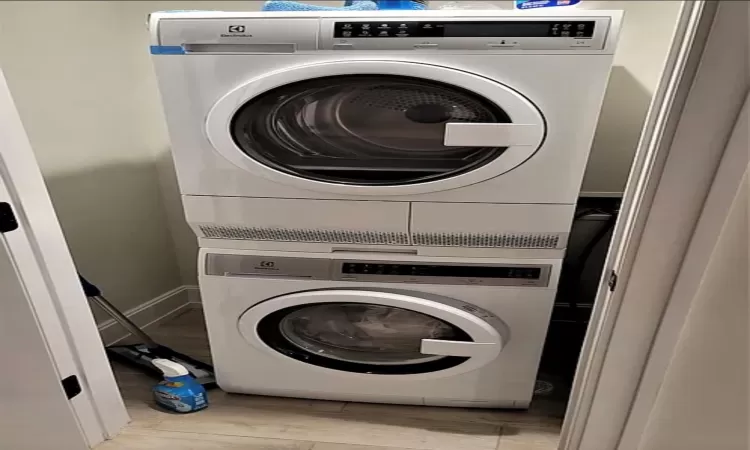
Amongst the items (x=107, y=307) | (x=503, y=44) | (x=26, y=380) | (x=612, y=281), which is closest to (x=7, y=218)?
(x=26, y=380)

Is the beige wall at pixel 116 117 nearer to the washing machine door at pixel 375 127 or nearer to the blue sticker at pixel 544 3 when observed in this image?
the blue sticker at pixel 544 3

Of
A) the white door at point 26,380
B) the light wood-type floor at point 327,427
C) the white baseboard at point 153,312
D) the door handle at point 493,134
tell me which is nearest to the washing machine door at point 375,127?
the door handle at point 493,134

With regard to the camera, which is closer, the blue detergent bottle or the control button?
the control button

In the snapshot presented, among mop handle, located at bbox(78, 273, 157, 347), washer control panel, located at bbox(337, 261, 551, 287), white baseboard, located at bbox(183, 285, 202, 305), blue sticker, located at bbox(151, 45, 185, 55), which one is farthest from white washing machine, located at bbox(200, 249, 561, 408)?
white baseboard, located at bbox(183, 285, 202, 305)

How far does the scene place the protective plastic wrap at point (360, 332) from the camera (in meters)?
1.25

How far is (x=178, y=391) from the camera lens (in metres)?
1.30

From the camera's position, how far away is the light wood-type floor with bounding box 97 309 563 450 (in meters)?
1.19

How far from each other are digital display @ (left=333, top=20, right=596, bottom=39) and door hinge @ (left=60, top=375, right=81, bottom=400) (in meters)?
0.91

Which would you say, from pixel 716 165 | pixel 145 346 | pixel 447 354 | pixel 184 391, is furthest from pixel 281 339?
pixel 716 165

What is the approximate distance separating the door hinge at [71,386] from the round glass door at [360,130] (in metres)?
0.63

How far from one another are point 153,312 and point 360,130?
113cm

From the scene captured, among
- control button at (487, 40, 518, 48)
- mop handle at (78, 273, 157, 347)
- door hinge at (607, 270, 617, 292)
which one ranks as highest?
control button at (487, 40, 518, 48)

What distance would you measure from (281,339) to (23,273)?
55cm

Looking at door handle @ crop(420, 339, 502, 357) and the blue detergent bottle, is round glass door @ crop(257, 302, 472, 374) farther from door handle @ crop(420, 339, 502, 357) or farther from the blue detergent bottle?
the blue detergent bottle
